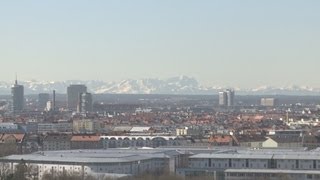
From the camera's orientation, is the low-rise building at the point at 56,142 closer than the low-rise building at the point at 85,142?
No

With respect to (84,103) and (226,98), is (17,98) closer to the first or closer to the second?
(84,103)

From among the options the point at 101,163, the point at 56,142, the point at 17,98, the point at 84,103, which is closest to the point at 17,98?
the point at 17,98

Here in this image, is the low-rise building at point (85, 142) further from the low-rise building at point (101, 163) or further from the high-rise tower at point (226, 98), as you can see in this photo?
the high-rise tower at point (226, 98)

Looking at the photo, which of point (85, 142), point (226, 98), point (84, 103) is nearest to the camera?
point (85, 142)

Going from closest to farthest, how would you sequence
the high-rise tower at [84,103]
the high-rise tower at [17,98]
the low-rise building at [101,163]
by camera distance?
1. the low-rise building at [101,163]
2. the high-rise tower at [84,103]
3. the high-rise tower at [17,98]

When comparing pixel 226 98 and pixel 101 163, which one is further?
pixel 226 98

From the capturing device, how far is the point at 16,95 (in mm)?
112125

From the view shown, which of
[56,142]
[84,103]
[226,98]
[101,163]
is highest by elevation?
[226,98]

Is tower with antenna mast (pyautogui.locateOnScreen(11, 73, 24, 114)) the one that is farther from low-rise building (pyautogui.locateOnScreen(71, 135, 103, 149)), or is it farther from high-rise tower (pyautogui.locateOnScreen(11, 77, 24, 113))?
low-rise building (pyautogui.locateOnScreen(71, 135, 103, 149))

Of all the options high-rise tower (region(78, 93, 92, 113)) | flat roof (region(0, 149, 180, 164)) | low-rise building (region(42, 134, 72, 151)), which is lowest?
low-rise building (region(42, 134, 72, 151))

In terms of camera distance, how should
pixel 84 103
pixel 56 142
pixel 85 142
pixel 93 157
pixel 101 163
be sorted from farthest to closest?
pixel 84 103 → pixel 56 142 → pixel 85 142 → pixel 93 157 → pixel 101 163

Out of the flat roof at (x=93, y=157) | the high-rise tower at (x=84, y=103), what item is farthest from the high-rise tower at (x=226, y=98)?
the flat roof at (x=93, y=157)

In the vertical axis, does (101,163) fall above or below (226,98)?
below

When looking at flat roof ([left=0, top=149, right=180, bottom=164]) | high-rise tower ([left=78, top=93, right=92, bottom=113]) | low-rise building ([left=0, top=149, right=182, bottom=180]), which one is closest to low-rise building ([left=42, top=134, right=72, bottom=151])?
flat roof ([left=0, top=149, right=180, bottom=164])
